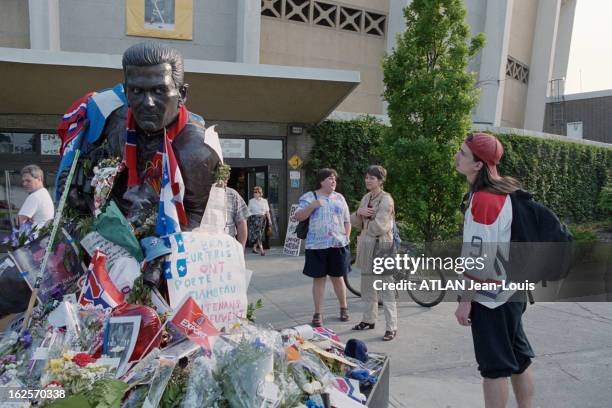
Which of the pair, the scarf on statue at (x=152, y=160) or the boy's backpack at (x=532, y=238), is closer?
the scarf on statue at (x=152, y=160)

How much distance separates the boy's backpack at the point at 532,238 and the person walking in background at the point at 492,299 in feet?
0.18

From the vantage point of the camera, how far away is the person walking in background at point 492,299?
2.44 meters

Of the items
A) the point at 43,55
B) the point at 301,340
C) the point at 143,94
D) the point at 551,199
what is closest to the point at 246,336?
the point at 301,340

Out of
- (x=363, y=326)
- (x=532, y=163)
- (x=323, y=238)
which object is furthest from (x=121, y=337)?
(x=532, y=163)

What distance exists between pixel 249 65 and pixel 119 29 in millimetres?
5813

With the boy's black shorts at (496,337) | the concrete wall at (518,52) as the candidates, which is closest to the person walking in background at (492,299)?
the boy's black shorts at (496,337)

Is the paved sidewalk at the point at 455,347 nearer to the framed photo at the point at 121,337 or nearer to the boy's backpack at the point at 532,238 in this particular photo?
the boy's backpack at the point at 532,238

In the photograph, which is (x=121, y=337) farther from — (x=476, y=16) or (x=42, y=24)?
(x=476, y=16)

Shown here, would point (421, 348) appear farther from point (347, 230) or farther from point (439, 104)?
point (439, 104)

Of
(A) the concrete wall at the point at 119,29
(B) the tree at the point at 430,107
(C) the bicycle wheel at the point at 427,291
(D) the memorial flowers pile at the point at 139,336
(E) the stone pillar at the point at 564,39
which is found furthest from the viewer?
(E) the stone pillar at the point at 564,39

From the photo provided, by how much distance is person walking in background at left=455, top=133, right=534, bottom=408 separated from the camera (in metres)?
2.44

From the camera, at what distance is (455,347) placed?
4648mm

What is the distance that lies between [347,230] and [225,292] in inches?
125

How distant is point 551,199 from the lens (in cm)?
1750
